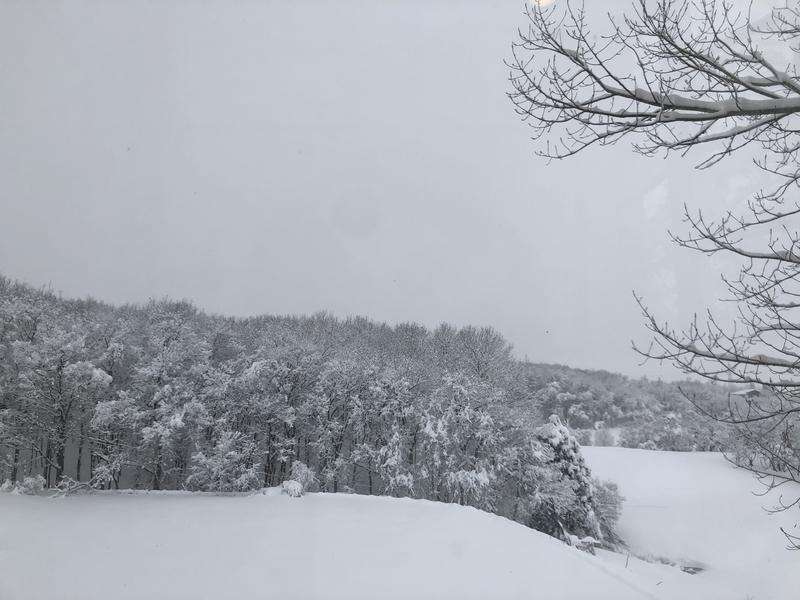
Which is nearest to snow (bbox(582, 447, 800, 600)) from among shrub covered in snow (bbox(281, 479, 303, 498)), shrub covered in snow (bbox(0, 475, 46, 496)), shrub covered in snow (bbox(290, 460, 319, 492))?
shrub covered in snow (bbox(290, 460, 319, 492))

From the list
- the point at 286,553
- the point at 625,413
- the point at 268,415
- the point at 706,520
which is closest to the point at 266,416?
the point at 268,415

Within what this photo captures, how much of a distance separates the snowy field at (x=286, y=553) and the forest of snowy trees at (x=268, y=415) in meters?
4.72

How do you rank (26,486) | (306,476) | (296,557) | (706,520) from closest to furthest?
(296,557)
(26,486)
(306,476)
(706,520)

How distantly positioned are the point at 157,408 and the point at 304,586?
61.8 ft

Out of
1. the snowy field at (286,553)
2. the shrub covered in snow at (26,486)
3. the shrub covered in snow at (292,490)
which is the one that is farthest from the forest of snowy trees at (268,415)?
the shrub covered in snow at (292,490)

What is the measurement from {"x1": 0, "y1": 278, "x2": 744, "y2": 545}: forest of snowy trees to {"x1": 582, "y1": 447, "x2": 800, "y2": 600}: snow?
160 inches

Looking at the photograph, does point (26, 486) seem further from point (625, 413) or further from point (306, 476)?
point (625, 413)

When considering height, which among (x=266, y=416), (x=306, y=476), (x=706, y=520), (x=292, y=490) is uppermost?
(x=266, y=416)

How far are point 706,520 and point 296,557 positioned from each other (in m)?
29.9

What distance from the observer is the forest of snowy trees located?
19.7 meters

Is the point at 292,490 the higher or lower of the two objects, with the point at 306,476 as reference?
higher

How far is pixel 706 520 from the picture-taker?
27.2 metres

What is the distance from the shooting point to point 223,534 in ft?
31.2

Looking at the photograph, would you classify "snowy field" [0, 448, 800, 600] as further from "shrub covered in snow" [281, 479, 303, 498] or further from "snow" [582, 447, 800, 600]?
"snow" [582, 447, 800, 600]
